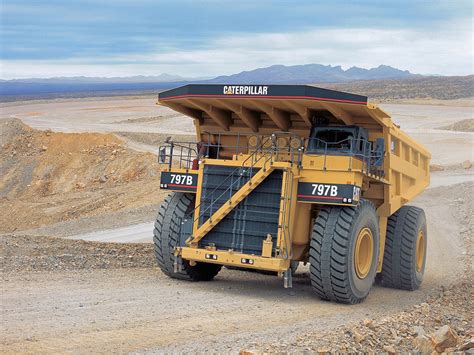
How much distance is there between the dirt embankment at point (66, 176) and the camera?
2886cm

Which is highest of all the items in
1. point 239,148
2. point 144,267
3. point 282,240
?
point 239,148

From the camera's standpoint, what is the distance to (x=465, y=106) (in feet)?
253

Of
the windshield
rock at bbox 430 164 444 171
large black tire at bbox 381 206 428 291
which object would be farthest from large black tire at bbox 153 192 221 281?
rock at bbox 430 164 444 171

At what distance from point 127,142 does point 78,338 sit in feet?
107

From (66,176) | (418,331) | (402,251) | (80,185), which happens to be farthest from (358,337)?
(66,176)

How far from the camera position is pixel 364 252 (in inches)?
468

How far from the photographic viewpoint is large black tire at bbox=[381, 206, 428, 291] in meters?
13.4

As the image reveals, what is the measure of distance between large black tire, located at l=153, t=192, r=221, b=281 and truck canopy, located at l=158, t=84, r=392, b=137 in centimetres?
146

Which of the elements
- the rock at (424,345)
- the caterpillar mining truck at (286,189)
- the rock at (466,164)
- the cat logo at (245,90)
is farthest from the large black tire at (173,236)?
the rock at (466,164)

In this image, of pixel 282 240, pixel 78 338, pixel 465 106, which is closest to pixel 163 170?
pixel 282 240

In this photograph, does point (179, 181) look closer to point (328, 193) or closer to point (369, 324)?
point (328, 193)

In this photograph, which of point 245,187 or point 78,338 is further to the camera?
point 245,187

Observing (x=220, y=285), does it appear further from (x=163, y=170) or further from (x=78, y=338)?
(x=78, y=338)

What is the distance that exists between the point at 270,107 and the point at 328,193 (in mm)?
1851
